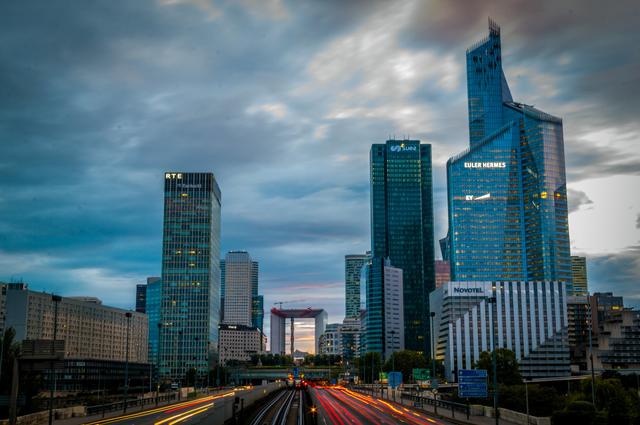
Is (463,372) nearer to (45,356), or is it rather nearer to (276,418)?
(276,418)

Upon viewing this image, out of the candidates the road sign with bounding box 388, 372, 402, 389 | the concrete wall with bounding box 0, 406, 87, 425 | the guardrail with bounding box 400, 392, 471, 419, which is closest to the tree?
the road sign with bounding box 388, 372, 402, 389

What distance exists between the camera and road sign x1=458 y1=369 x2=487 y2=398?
72625 millimetres

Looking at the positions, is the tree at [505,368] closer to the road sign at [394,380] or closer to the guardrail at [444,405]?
the road sign at [394,380]

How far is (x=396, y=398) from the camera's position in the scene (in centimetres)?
12044

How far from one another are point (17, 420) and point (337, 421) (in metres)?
31.8

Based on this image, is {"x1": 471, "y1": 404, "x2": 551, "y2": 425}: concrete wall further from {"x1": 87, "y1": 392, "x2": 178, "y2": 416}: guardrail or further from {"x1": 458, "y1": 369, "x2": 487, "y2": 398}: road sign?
{"x1": 87, "y1": 392, "x2": 178, "y2": 416}: guardrail

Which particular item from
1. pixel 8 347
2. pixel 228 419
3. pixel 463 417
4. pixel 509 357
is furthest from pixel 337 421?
pixel 509 357

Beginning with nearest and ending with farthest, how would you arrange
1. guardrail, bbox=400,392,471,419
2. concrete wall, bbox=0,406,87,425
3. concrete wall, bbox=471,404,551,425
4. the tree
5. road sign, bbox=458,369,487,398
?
concrete wall, bbox=0,406,87,425, concrete wall, bbox=471,404,551,425, road sign, bbox=458,369,487,398, guardrail, bbox=400,392,471,419, the tree

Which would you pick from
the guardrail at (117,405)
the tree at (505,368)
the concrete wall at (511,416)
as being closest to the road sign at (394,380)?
the tree at (505,368)

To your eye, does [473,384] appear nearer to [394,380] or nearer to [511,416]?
[511,416]

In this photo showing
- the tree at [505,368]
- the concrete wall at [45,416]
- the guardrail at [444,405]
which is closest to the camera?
the concrete wall at [45,416]

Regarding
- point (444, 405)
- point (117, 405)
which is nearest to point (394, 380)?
point (444, 405)

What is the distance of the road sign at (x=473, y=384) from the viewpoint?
72625 mm

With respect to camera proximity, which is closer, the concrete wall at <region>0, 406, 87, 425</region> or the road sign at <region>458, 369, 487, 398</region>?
the concrete wall at <region>0, 406, 87, 425</region>
